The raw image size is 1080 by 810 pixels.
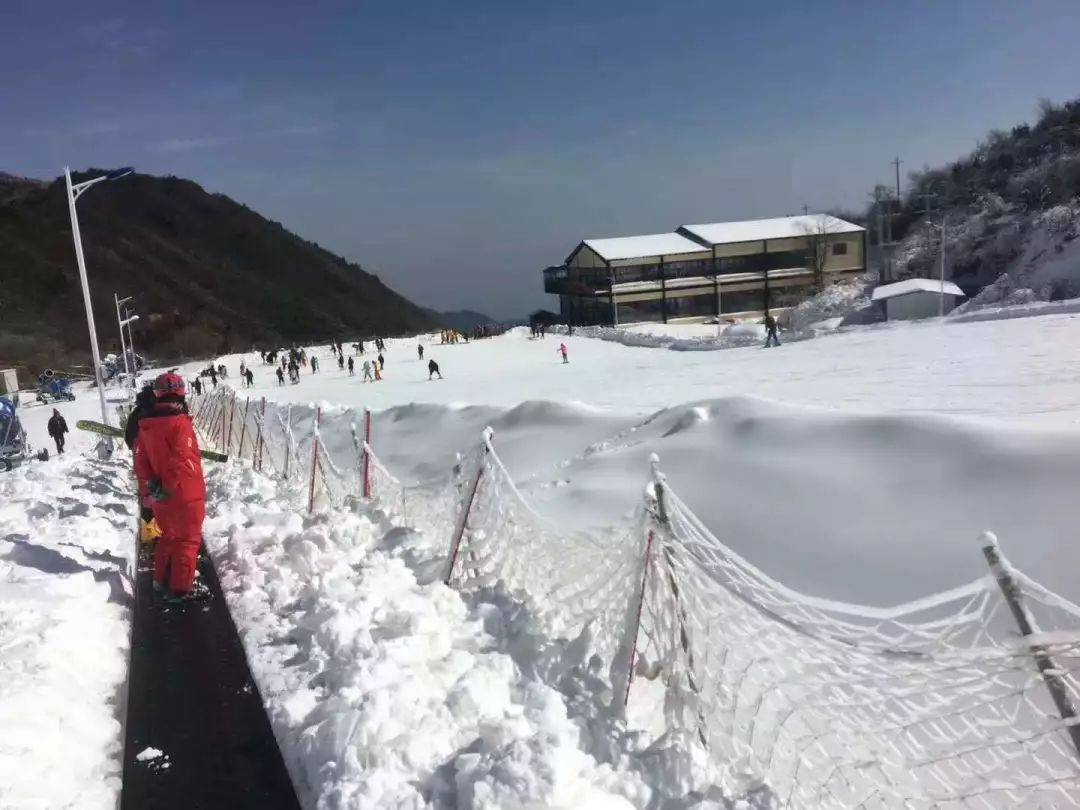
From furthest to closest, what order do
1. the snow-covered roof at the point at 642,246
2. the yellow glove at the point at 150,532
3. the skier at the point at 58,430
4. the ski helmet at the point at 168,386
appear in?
1. the snow-covered roof at the point at 642,246
2. the skier at the point at 58,430
3. the yellow glove at the point at 150,532
4. the ski helmet at the point at 168,386

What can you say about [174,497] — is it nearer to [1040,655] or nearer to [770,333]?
[1040,655]

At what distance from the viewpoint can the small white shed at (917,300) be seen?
3769 centimetres

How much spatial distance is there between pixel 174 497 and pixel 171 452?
0.32 meters

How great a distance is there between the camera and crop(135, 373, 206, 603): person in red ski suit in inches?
207

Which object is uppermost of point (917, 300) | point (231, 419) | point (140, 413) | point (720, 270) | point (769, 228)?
point (769, 228)

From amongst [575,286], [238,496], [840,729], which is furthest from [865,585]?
[575,286]

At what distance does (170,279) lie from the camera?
9119cm

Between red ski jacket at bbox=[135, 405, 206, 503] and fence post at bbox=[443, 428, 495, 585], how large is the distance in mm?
1903

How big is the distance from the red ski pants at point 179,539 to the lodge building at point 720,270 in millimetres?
54804

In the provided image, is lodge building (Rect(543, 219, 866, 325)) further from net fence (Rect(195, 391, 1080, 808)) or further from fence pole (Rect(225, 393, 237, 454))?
net fence (Rect(195, 391, 1080, 808))

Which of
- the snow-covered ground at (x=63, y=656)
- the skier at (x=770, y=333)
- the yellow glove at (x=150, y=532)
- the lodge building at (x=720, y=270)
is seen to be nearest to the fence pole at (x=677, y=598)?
the snow-covered ground at (x=63, y=656)

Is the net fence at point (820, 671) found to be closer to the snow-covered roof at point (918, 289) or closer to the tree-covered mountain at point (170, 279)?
the snow-covered roof at point (918, 289)

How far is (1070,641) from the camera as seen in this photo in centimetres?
216

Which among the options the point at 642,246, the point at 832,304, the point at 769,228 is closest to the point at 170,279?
the point at 642,246
